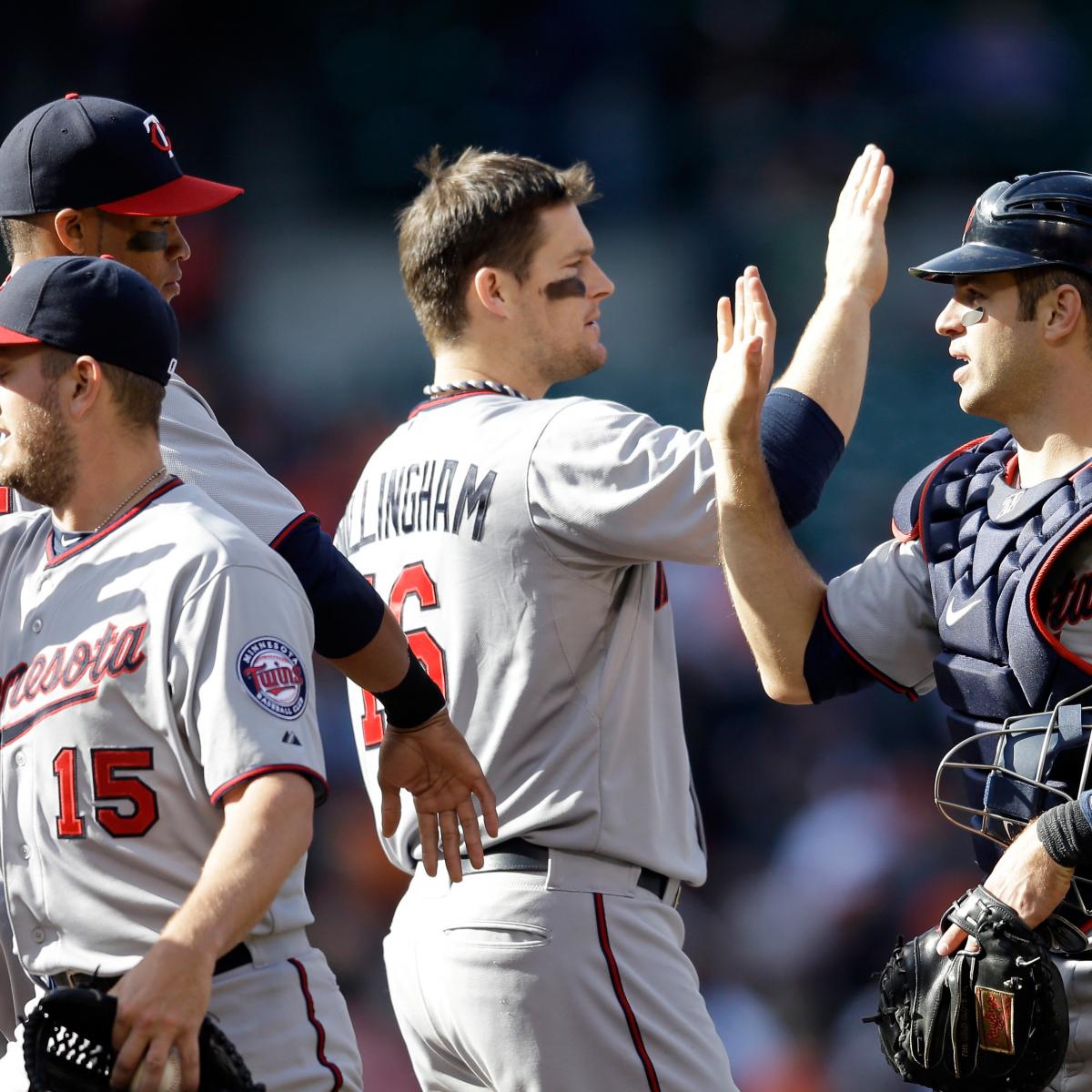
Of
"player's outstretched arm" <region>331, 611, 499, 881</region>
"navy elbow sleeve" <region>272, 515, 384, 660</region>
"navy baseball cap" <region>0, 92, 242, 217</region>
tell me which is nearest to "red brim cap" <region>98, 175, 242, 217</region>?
"navy baseball cap" <region>0, 92, 242, 217</region>

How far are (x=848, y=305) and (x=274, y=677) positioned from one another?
123 centimetres

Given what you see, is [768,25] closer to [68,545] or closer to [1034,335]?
[1034,335]

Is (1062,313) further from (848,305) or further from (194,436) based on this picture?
(194,436)

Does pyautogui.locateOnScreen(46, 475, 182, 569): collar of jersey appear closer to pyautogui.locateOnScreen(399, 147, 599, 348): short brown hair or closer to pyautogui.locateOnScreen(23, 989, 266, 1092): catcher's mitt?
pyautogui.locateOnScreen(23, 989, 266, 1092): catcher's mitt

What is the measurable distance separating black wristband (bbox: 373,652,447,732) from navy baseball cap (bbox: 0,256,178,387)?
0.57m

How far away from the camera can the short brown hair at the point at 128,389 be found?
2.11 metres

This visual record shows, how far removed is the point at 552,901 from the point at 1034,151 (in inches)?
145

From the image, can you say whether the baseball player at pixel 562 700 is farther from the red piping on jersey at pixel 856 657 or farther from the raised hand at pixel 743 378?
the red piping on jersey at pixel 856 657

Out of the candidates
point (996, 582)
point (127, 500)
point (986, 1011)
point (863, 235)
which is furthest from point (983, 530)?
point (127, 500)

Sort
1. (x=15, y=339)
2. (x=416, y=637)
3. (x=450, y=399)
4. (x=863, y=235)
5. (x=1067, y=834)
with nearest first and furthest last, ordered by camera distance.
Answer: (x=15, y=339), (x=1067, y=834), (x=863, y=235), (x=416, y=637), (x=450, y=399)

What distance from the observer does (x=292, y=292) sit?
5.77m

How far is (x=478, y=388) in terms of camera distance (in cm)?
311

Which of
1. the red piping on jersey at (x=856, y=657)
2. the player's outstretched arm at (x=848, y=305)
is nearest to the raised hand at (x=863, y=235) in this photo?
the player's outstretched arm at (x=848, y=305)

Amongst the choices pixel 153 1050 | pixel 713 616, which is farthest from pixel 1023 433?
pixel 713 616
